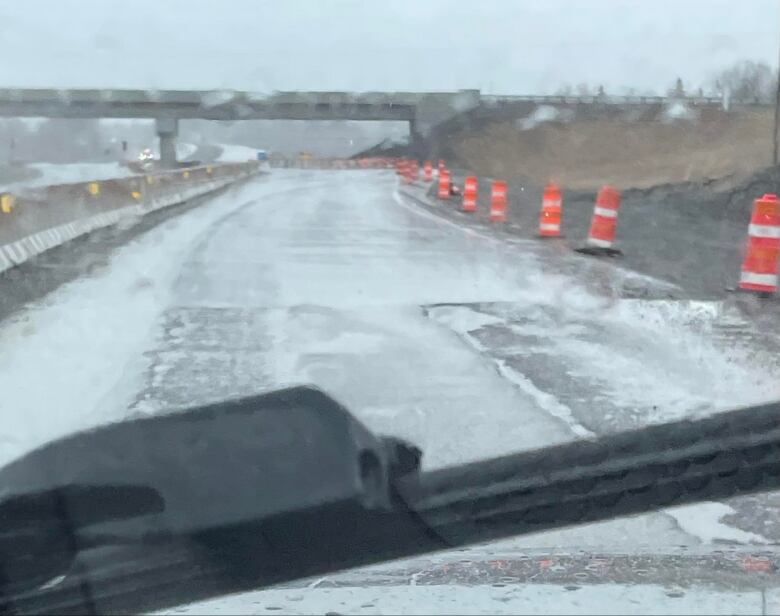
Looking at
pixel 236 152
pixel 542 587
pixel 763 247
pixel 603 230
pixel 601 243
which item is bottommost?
pixel 236 152

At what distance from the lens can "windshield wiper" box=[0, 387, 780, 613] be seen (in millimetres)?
3320

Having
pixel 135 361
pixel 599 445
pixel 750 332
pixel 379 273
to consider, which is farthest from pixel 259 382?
pixel 379 273

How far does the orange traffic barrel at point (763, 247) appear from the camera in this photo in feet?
44.6

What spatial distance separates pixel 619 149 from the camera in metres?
72.0

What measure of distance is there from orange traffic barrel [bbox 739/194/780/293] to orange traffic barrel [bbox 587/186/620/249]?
4.77 metres

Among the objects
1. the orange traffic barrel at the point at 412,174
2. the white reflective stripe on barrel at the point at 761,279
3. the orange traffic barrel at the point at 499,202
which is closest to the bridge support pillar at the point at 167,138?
the orange traffic barrel at the point at 412,174

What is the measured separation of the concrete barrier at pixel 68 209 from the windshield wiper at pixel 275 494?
11363mm

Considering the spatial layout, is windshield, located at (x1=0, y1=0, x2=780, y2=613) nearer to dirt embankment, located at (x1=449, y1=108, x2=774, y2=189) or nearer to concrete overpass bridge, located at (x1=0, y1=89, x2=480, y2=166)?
dirt embankment, located at (x1=449, y1=108, x2=774, y2=189)

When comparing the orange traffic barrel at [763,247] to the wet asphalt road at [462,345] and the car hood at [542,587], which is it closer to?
the wet asphalt road at [462,345]

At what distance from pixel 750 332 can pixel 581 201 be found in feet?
87.2

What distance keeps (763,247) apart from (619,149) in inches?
2345

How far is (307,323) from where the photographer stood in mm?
12344

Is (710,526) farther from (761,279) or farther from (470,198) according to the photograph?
(470,198)

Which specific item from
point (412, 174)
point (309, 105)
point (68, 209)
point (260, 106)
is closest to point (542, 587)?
point (68, 209)
